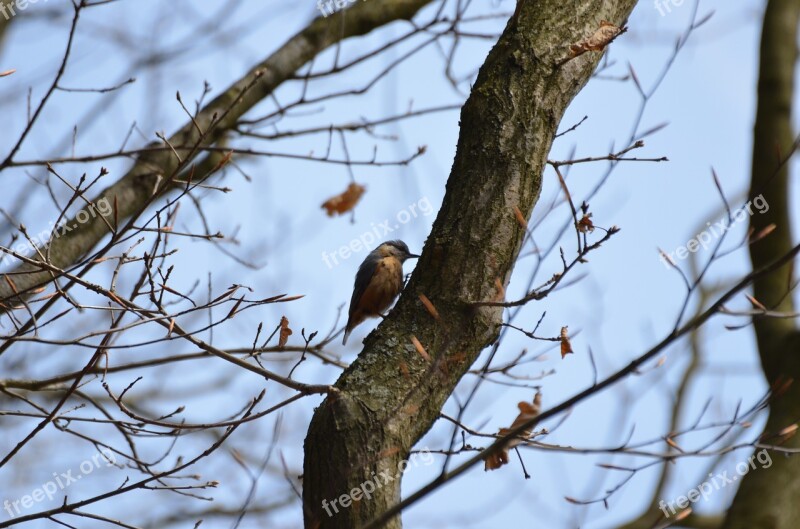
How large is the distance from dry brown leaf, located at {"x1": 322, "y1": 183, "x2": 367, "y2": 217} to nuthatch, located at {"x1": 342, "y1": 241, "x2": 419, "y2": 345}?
400 mm

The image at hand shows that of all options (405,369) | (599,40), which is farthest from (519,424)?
(599,40)

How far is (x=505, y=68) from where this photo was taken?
2.84 meters

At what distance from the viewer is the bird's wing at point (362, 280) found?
15.0ft

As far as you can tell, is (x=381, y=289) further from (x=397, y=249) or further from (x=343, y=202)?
(x=397, y=249)

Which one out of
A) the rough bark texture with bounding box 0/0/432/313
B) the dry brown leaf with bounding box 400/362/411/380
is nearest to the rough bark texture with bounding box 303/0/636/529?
the dry brown leaf with bounding box 400/362/411/380

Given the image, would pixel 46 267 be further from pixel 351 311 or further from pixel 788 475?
pixel 788 475

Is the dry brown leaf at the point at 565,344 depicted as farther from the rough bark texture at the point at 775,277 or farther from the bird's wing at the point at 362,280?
the bird's wing at the point at 362,280

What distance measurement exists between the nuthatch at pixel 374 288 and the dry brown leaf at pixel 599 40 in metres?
2.03

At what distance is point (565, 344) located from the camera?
8.79 ft

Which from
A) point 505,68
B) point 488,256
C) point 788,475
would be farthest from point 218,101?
point 788,475

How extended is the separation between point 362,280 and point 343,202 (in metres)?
0.49

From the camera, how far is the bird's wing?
4582 mm

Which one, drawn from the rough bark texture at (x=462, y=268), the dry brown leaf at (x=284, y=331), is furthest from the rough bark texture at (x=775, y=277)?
the dry brown leaf at (x=284, y=331)

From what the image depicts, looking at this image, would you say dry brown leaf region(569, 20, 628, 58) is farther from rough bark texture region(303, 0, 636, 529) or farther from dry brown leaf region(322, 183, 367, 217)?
dry brown leaf region(322, 183, 367, 217)
